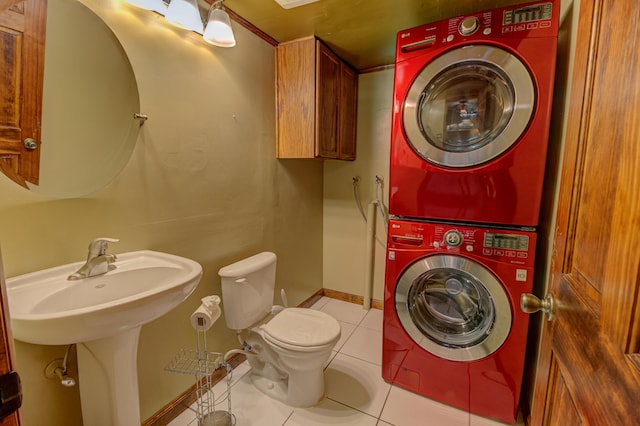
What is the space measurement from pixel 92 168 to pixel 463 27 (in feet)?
5.72

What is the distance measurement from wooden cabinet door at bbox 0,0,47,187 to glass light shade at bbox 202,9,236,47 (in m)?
0.60

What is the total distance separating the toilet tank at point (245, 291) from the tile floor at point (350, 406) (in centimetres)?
41

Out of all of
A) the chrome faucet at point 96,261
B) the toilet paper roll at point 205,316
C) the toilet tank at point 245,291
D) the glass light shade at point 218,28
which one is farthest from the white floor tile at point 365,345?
the glass light shade at point 218,28

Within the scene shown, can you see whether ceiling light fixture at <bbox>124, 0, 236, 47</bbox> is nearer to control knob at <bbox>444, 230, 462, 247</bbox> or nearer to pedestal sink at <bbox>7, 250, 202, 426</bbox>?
pedestal sink at <bbox>7, 250, 202, 426</bbox>

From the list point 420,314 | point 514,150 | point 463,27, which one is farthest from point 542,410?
point 463,27

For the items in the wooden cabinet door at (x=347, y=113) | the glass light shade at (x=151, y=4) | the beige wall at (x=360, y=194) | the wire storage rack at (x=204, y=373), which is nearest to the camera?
the glass light shade at (x=151, y=4)

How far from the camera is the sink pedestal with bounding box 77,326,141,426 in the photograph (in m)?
1.00

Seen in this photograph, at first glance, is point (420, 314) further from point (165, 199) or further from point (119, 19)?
point (119, 19)

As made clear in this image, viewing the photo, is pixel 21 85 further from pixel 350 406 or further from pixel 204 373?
pixel 350 406

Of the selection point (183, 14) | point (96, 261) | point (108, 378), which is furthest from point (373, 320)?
point (183, 14)

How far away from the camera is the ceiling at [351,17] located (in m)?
1.54

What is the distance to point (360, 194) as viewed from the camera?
2.66 m

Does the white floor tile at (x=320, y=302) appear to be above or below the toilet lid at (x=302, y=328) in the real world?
below

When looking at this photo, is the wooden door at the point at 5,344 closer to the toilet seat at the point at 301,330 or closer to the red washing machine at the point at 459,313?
the toilet seat at the point at 301,330
